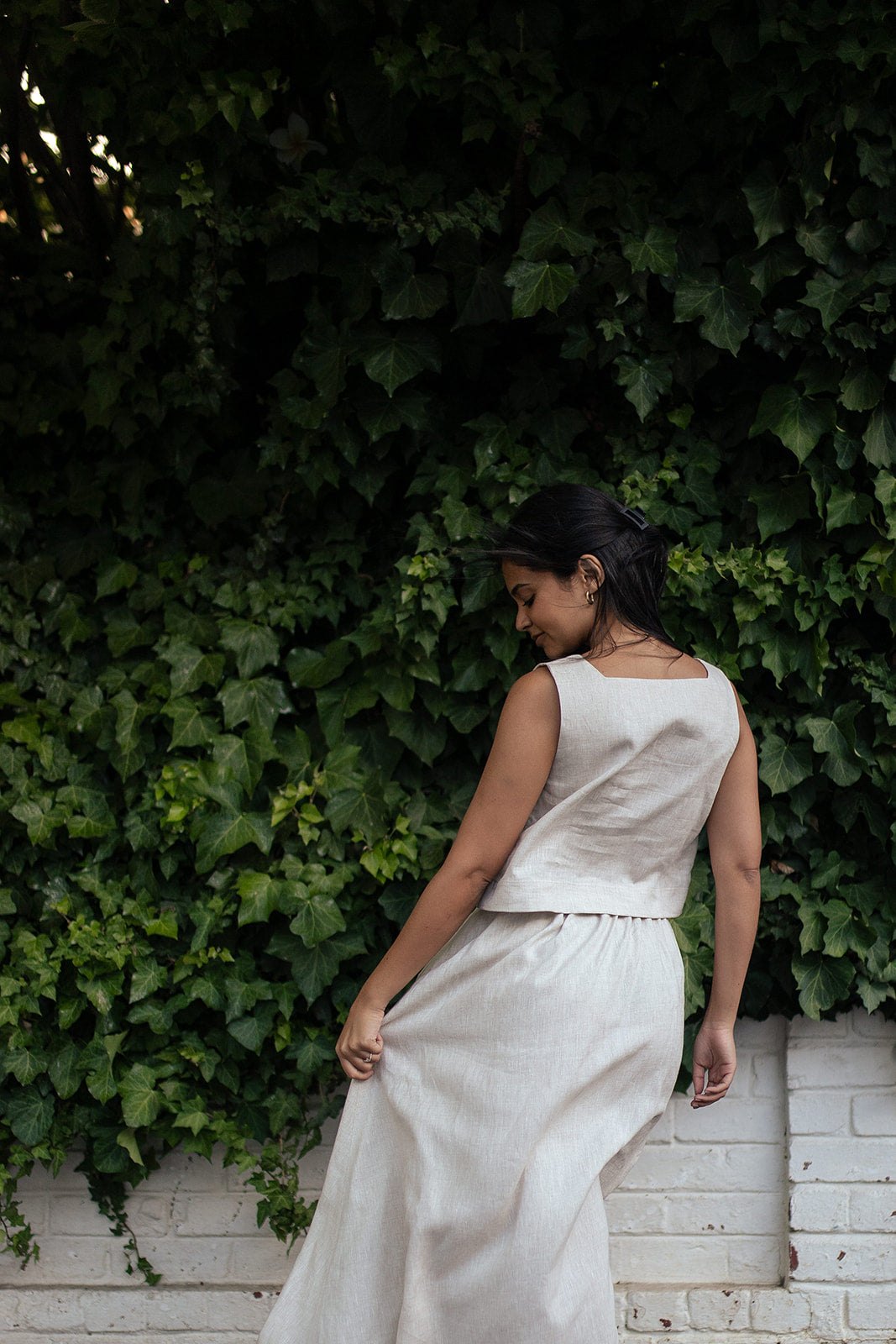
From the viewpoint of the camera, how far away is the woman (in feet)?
4.77

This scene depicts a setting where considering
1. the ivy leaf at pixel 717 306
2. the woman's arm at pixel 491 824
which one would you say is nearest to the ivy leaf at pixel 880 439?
the ivy leaf at pixel 717 306

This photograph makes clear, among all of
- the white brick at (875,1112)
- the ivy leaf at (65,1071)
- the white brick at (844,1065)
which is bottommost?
the white brick at (875,1112)

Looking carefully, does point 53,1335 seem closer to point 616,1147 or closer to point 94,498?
point 616,1147

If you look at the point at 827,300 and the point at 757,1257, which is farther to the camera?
the point at 757,1257

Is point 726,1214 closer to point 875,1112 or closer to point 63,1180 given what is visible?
point 875,1112

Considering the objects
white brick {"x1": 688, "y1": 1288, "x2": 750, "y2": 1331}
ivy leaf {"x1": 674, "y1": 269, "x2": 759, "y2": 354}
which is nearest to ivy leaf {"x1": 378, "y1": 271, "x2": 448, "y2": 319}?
ivy leaf {"x1": 674, "y1": 269, "x2": 759, "y2": 354}

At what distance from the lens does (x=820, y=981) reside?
7.20 feet

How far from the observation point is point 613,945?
1.52 metres

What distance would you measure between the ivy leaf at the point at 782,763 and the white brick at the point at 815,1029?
1.86 feet

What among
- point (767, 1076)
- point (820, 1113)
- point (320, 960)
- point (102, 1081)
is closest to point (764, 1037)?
point (767, 1076)

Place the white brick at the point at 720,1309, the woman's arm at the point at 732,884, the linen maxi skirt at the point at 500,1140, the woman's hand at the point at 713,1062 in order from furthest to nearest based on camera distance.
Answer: the white brick at the point at 720,1309 < the woman's hand at the point at 713,1062 < the woman's arm at the point at 732,884 < the linen maxi skirt at the point at 500,1140

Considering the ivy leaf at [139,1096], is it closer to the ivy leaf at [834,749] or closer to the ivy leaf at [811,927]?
the ivy leaf at [811,927]

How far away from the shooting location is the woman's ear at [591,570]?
1563 mm

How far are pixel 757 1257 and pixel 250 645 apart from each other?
1896mm
